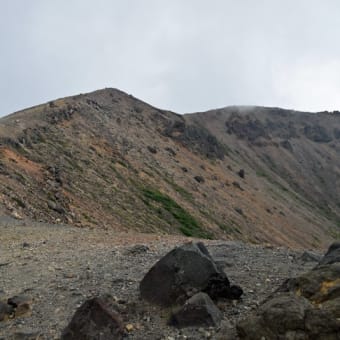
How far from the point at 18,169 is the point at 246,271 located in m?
19.0

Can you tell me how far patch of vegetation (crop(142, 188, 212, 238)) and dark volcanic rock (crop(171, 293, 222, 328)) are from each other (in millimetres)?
23117

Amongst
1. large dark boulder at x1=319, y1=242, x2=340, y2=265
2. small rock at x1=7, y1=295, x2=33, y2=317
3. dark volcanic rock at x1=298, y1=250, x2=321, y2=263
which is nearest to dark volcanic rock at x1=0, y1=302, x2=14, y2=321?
small rock at x1=7, y1=295, x2=33, y2=317

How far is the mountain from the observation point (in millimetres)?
27438

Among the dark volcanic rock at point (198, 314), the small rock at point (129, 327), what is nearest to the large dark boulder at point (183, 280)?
the dark volcanic rock at point (198, 314)

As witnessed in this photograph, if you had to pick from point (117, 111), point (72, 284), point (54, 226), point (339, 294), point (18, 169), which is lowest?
point (339, 294)

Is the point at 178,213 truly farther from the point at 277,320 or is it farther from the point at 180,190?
the point at 277,320

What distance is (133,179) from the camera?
37.9 meters

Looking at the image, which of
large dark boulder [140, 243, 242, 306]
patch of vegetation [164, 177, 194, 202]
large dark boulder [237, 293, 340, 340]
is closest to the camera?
large dark boulder [237, 293, 340, 340]

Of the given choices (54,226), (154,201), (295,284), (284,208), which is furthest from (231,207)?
(295,284)

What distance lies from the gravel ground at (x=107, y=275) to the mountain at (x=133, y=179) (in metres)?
7.48

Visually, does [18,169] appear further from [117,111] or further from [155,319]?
[117,111]

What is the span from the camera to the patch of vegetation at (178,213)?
33531 millimetres

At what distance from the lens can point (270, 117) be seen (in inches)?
4761

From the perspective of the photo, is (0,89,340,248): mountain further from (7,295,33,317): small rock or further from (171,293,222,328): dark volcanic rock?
(171,293,222,328): dark volcanic rock
